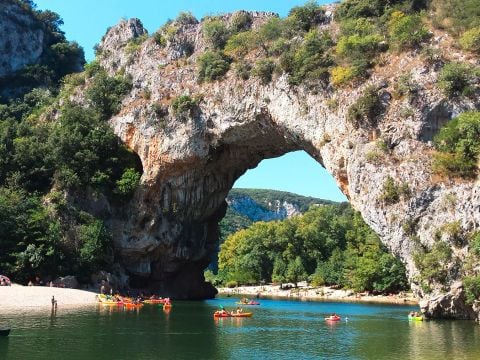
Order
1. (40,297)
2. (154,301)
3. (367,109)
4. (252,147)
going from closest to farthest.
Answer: (367,109), (40,297), (154,301), (252,147)

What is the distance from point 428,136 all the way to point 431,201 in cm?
463

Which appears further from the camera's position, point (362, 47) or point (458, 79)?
point (362, 47)

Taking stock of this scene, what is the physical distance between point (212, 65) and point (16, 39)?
4035 cm

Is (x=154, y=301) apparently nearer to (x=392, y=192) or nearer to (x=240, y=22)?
(x=392, y=192)

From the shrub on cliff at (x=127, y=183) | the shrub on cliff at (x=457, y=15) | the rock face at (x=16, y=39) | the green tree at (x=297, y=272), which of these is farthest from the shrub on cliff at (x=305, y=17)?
the rock face at (x=16, y=39)

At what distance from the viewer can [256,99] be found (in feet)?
136

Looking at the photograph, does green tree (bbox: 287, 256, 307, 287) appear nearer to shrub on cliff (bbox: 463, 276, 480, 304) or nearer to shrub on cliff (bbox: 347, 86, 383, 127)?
shrub on cliff (bbox: 347, 86, 383, 127)

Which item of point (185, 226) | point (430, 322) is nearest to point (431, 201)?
point (430, 322)

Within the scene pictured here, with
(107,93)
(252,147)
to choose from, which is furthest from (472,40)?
(107,93)

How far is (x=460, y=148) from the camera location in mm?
29828

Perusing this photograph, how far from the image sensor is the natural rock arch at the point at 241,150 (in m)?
30.9

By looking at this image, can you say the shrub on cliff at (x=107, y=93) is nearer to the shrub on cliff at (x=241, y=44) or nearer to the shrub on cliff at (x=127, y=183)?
the shrub on cliff at (x=127, y=183)

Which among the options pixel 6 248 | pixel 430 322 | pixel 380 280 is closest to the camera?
pixel 430 322

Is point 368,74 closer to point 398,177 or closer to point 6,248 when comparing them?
point 398,177
